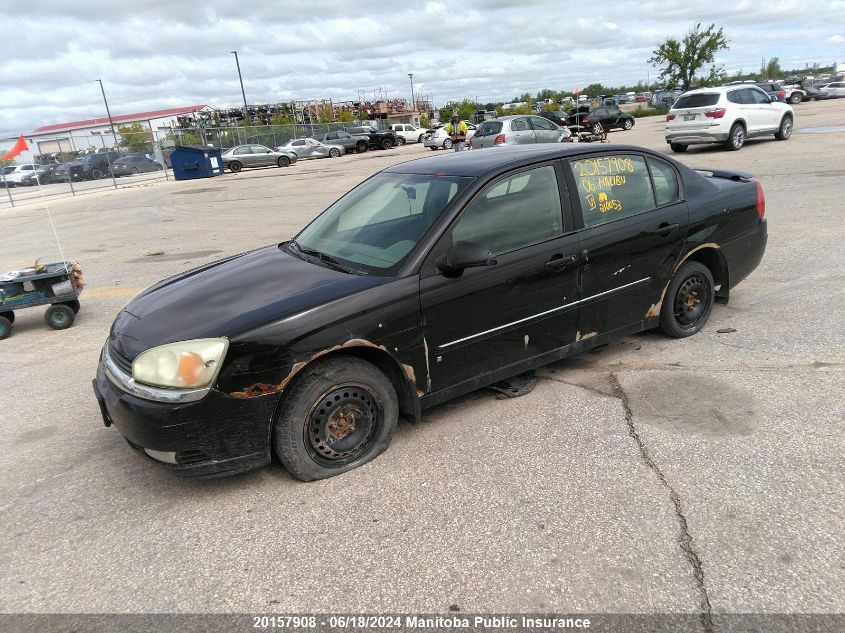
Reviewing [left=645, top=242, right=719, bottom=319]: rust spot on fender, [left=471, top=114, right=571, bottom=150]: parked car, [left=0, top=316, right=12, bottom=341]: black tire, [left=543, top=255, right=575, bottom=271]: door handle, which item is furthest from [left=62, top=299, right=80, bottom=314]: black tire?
[left=471, top=114, right=571, bottom=150]: parked car

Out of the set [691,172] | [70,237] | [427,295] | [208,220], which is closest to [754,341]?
[691,172]

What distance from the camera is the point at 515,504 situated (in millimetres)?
2973

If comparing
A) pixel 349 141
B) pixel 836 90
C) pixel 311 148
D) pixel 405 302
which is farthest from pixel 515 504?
pixel 836 90

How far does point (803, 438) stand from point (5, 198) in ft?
108

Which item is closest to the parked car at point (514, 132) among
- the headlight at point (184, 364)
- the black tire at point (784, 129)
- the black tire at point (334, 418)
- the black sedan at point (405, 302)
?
the black tire at point (784, 129)

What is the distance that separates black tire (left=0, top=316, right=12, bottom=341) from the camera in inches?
248

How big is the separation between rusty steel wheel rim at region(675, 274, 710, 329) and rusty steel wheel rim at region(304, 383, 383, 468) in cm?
275

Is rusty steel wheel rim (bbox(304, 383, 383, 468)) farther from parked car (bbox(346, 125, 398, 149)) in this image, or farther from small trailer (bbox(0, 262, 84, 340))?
parked car (bbox(346, 125, 398, 149))

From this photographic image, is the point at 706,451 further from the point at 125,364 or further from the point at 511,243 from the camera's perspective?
the point at 125,364

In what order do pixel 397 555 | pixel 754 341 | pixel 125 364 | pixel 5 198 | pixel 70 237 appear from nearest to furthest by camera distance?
pixel 397 555, pixel 125 364, pixel 754 341, pixel 70 237, pixel 5 198

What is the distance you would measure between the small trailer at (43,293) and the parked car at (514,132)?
1613 cm

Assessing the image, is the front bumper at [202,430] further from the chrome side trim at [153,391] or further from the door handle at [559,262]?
the door handle at [559,262]

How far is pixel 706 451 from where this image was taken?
3.32 metres

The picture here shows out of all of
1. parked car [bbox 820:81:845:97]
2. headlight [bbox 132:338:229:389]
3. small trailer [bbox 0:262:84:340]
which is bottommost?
parked car [bbox 820:81:845:97]
